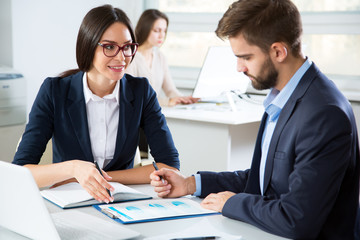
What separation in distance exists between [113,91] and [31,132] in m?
0.38

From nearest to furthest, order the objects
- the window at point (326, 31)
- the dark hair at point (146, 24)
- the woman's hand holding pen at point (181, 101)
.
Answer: the woman's hand holding pen at point (181, 101) → the window at point (326, 31) → the dark hair at point (146, 24)

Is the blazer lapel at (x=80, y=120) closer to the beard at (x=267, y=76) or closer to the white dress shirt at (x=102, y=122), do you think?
the white dress shirt at (x=102, y=122)

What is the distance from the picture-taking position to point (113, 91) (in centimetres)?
205

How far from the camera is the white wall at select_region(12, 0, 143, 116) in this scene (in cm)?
413

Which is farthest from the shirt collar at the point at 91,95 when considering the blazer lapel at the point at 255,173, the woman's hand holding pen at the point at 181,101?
the woman's hand holding pen at the point at 181,101

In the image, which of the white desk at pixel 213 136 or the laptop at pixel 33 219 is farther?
the white desk at pixel 213 136

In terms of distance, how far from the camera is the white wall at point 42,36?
4.13 m

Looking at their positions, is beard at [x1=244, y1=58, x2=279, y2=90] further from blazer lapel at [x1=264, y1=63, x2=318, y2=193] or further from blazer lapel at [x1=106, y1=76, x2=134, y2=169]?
blazer lapel at [x1=106, y1=76, x2=134, y2=169]

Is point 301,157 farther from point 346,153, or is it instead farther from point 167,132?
point 167,132

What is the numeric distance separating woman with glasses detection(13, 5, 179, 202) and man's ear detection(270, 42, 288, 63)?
→ 0.70 metres

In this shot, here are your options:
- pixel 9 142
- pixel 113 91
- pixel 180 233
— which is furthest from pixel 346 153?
pixel 9 142

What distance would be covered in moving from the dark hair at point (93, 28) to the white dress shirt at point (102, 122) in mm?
112

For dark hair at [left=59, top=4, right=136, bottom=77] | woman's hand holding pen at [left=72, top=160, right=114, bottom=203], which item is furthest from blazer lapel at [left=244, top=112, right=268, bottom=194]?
dark hair at [left=59, top=4, right=136, bottom=77]

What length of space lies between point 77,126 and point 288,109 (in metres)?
0.92
